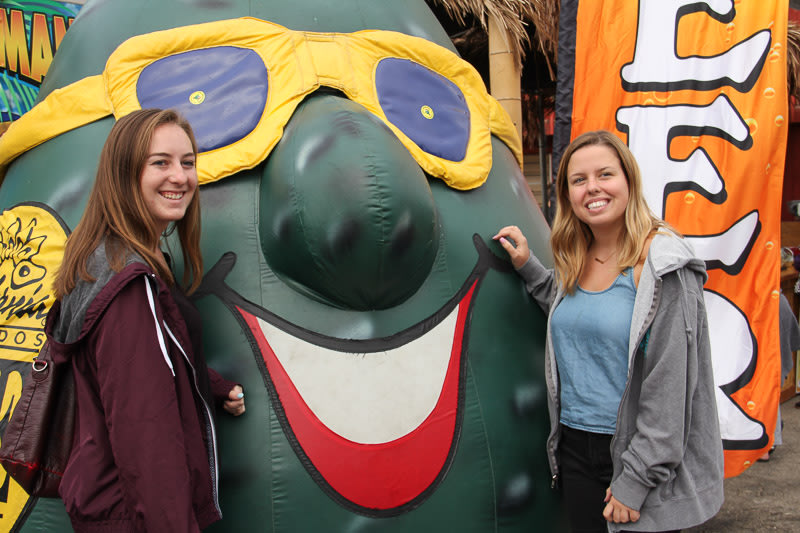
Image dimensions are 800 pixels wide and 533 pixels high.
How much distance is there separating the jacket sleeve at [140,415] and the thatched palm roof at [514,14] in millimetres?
3357

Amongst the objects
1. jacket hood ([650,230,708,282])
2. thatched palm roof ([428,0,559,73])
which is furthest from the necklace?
thatched palm roof ([428,0,559,73])

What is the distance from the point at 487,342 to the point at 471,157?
25.4 inches

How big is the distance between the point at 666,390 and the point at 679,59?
1.92 meters

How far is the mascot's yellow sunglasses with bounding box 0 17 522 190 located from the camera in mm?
2074

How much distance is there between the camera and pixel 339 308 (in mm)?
1974

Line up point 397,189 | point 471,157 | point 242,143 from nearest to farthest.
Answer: point 397,189 → point 242,143 → point 471,157

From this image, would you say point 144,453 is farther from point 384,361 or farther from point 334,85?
point 334,85

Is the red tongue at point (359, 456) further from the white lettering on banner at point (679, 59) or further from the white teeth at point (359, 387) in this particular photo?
the white lettering on banner at point (679, 59)

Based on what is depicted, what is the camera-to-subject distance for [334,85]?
2.20 metres

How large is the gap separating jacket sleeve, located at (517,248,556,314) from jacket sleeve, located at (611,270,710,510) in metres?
0.56

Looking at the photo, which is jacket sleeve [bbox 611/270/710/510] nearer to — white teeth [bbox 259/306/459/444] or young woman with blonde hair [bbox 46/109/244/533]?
white teeth [bbox 259/306/459/444]

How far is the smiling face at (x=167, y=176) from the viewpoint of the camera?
148 centimetres

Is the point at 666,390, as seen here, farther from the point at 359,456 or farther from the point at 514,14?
the point at 514,14

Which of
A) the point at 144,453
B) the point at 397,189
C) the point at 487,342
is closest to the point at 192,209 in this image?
the point at 397,189
